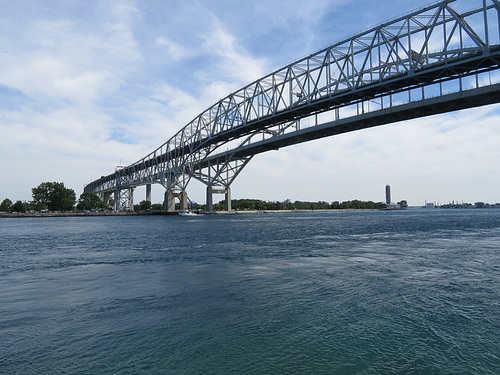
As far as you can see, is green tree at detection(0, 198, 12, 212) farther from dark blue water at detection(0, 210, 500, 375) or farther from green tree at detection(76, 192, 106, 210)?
dark blue water at detection(0, 210, 500, 375)

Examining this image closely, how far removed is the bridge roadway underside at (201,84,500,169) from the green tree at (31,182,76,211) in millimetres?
84934

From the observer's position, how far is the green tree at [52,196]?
123 m

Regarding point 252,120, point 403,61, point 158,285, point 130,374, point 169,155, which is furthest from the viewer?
point 169,155

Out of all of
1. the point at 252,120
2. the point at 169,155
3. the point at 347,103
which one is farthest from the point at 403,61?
the point at 169,155

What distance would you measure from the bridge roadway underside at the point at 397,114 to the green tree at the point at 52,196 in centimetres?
8493

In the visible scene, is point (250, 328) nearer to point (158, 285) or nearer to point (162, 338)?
point (162, 338)

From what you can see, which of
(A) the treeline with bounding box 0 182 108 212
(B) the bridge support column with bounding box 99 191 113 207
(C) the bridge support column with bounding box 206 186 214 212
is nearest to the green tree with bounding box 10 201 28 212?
(A) the treeline with bounding box 0 182 108 212

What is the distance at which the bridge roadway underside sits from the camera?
38.4 meters

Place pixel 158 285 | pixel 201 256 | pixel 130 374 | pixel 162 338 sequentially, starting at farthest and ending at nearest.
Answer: pixel 201 256, pixel 158 285, pixel 162 338, pixel 130 374

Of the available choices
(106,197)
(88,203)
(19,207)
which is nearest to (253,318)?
(88,203)

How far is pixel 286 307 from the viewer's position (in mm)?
9023

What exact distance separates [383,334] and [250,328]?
2736 millimetres

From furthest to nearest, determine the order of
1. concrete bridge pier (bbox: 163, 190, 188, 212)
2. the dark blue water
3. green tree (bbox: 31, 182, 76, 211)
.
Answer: green tree (bbox: 31, 182, 76, 211)
concrete bridge pier (bbox: 163, 190, 188, 212)
the dark blue water

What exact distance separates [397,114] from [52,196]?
118 m
